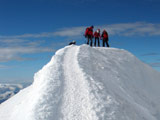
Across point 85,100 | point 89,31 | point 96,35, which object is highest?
point 89,31

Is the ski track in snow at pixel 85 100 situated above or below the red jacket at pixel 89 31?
below

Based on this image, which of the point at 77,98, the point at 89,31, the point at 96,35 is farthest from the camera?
the point at 96,35

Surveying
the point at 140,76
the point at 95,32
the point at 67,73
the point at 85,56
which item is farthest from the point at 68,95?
the point at 95,32

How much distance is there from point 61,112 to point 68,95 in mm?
1372

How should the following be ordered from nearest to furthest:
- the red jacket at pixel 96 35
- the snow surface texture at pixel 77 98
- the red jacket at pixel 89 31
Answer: the snow surface texture at pixel 77 98 < the red jacket at pixel 89 31 < the red jacket at pixel 96 35

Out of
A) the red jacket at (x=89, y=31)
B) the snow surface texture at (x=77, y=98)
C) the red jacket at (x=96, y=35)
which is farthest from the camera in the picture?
the red jacket at (x=96, y=35)

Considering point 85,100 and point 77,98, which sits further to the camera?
point 77,98

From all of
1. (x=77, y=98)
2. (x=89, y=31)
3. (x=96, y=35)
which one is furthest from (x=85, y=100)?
(x=96, y=35)

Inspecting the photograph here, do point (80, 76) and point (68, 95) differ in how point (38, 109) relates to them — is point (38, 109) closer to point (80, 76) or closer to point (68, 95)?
point (68, 95)

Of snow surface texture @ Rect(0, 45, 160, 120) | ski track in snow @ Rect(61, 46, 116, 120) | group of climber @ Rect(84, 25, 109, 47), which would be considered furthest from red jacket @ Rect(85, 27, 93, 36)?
ski track in snow @ Rect(61, 46, 116, 120)

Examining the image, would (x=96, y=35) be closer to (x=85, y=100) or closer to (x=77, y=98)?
(x=77, y=98)

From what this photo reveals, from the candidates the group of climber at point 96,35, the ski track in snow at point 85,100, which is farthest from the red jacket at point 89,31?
the ski track in snow at point 85,100

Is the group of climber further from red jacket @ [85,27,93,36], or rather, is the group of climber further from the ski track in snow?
the ski track in snow

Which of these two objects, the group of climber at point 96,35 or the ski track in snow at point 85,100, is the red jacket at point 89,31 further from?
the ski track in snow at point 85,100
